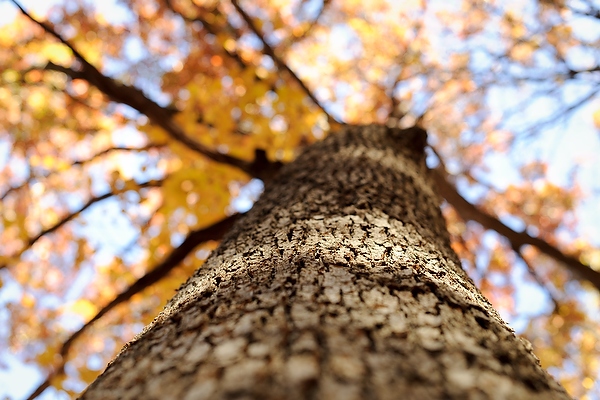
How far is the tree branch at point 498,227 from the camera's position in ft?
12.0

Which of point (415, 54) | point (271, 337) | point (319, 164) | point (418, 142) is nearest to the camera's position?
point (271, 337)

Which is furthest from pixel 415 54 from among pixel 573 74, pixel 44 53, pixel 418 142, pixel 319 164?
pixel 44 53

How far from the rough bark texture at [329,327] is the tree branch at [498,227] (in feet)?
7.94

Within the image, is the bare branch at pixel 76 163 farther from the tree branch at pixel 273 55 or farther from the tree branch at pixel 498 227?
the tree branch at pixel 498 227

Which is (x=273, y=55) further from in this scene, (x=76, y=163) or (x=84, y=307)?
(x=84, y=307)

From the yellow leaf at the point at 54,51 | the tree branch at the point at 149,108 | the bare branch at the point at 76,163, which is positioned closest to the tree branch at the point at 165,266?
the tree branch at the point at 149,108

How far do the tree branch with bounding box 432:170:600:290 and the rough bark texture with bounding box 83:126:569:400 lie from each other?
7.94 feet

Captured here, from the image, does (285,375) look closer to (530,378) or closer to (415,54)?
(530,378)

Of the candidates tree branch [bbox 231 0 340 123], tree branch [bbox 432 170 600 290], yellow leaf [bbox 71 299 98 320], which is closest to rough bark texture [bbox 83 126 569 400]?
tree branch [bbox 432 170 600 290]

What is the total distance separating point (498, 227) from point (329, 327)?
140 inches

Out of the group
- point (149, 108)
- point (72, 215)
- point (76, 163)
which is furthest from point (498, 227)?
point (76, 163)

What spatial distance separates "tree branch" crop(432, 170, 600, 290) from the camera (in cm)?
365

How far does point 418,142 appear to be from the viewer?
8.95 ft

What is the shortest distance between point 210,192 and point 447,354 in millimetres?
3152
